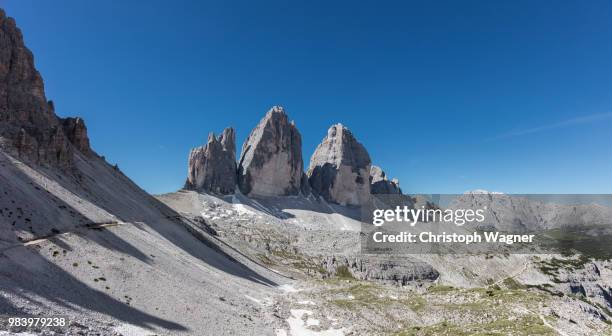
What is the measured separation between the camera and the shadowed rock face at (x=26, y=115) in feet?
182

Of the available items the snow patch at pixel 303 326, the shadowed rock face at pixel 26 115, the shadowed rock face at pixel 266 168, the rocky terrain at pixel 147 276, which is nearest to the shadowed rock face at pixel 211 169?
the shadowed rock face at pixel 266 168

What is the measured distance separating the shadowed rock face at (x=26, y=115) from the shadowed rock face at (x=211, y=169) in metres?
93.4

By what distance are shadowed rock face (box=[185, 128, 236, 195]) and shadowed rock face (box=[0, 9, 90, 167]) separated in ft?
306

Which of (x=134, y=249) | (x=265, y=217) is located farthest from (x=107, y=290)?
(x=265, y=217)

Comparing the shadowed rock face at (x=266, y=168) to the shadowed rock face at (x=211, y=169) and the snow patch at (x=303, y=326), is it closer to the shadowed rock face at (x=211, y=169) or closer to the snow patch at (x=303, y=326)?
the shadowed rock face at (x=211, y=169)

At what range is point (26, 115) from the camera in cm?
6700

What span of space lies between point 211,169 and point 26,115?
111465mm

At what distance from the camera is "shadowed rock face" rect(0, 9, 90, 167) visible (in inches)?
2181

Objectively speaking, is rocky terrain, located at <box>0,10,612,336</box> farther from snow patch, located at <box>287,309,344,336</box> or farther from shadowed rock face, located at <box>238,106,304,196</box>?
shadowed rock face, located at <box>238,106,304,196</box>

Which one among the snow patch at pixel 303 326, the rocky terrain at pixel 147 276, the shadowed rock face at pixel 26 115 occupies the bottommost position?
the snow patch at pixel 303 326

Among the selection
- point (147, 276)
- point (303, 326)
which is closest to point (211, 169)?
point (147, 276)

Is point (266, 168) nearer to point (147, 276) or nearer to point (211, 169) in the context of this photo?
point (211, 169)

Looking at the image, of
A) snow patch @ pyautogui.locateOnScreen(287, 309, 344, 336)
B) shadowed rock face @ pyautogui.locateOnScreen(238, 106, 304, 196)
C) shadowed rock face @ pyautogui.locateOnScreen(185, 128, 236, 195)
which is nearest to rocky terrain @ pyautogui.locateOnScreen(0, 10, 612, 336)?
snow patch @ pyautogui.locateOnScreen(287, 309, 344, 336)

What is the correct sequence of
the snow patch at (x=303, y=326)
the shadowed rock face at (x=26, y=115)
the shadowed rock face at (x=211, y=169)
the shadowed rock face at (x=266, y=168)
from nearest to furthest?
1. the snow patch at (x=303, y=326)
2. the shadowed rock face at (x=26, y=115)
3. the shadowed rock face at (x=211, y=169)
4. the shadowed rock face at (x=266, y=168)
